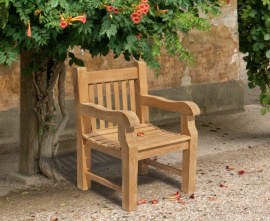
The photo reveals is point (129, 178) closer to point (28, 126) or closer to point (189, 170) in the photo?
point (189, 170)

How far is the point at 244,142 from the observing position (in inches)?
296

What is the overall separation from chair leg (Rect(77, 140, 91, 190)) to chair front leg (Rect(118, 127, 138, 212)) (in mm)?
626

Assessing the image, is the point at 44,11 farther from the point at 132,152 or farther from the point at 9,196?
the point at 9,196

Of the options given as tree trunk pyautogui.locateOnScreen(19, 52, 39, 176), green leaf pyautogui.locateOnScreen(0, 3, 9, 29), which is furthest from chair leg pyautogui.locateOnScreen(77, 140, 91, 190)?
green leaf pyautogui.locateOnScreen(0, 3, 9, 29)

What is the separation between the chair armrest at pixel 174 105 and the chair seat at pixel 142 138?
207mm

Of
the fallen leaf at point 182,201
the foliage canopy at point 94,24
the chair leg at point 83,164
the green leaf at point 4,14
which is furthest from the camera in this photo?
the chair leg at point 83,164

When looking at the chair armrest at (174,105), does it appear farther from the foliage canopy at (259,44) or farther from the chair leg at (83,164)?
the foliage canopy at (259,44)

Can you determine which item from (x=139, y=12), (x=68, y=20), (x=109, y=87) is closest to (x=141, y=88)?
(x=109, y=87)

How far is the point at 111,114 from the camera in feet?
16.5


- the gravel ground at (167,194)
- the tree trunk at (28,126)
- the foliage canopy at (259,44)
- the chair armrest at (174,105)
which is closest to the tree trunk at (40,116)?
the tree trunk at (28,126)

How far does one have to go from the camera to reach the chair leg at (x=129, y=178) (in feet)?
16.1

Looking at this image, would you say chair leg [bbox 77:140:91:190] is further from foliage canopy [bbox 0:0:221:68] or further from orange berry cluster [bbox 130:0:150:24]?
orange berry cluster [bbox 130:0:150:24]

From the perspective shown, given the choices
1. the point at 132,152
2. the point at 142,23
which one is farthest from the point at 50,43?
the point at 132,152

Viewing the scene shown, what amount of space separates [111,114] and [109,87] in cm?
68
